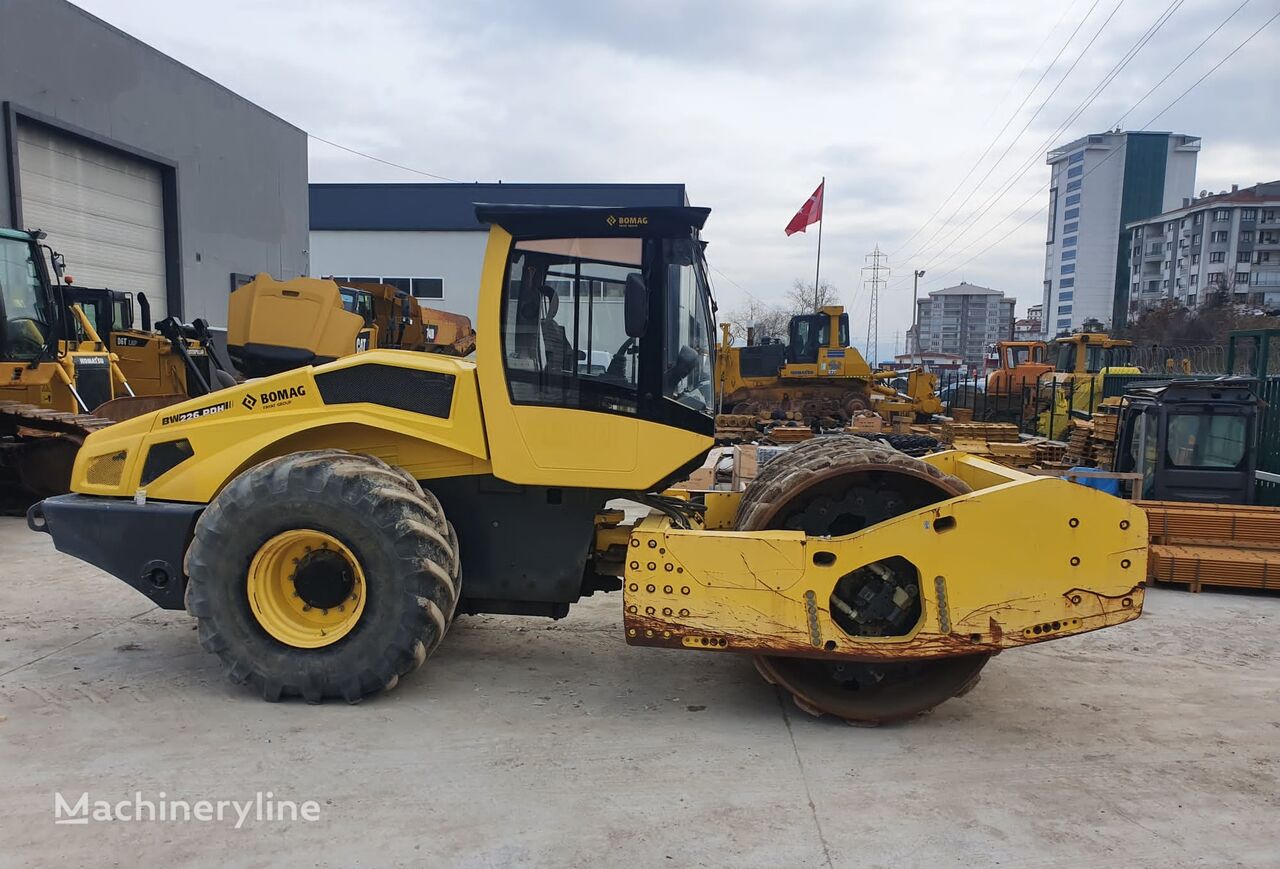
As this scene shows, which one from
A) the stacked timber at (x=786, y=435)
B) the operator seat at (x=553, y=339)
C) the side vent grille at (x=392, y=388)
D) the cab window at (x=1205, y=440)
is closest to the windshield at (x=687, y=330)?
the operator seat at (x=553, y=339)

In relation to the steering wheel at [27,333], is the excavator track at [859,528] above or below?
below

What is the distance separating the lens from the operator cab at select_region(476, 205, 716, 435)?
4.28 metres

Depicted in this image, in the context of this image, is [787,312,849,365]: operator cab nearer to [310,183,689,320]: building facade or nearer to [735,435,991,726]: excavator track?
[735,435,991,726]: excavator track

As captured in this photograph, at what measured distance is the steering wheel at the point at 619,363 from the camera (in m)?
4.32

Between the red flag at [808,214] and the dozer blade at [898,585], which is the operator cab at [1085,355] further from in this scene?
the dozer blade at [898,585]

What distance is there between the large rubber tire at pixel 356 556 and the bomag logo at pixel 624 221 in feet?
5.44

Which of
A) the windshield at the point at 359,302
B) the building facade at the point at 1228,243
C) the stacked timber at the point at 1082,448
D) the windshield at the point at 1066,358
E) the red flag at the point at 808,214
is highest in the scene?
the building facade at the point at 1228,243

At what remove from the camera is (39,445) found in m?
8.85

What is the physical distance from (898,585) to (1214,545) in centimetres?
512

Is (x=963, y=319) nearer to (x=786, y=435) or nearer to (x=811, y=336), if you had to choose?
(x=811, y=336)

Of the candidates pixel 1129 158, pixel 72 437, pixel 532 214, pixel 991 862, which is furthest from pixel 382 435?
pixel 1129 158

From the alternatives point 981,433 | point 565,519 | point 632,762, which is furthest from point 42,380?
point 981,433

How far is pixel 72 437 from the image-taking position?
880 centimetres

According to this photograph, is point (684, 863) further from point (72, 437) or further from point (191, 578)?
point (72, 437)
